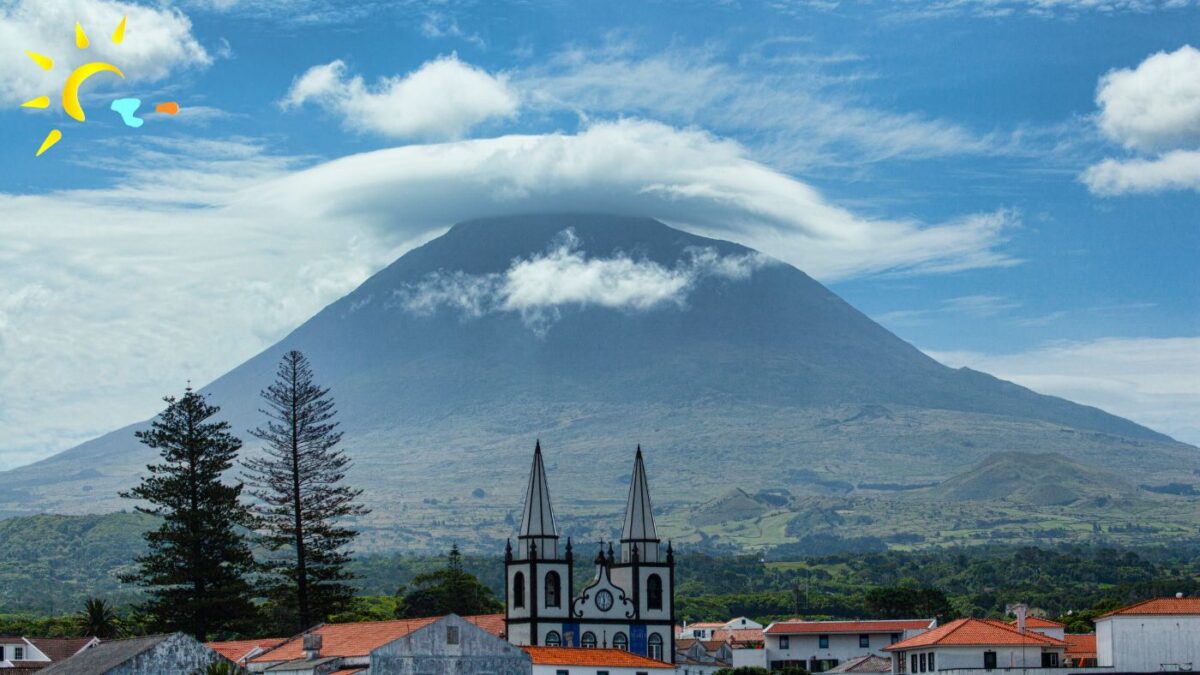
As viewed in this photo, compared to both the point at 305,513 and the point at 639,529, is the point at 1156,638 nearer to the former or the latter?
the point at 639,529

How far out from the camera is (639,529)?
9062cm

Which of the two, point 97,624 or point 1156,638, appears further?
point 97,624

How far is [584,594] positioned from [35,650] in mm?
22197

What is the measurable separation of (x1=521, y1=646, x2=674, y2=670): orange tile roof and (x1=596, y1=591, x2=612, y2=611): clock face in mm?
10441

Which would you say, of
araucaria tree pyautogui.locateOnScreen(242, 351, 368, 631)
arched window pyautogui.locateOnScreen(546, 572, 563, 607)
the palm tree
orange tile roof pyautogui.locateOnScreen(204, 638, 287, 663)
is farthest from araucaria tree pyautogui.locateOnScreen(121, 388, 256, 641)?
arched window pyautogui.locateOnScreen(546, 572, 563, 607)

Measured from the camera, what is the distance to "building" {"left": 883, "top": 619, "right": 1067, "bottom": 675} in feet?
243

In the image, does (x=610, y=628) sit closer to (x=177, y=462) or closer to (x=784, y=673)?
(x=784, y=673)

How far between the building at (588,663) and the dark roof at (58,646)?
1974 centimetres

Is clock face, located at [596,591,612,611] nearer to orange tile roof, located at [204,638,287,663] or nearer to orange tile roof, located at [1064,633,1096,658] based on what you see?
orange tile roof, located at [204,638,287,663]

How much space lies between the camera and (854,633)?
4183 inches

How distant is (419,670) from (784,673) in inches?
1453

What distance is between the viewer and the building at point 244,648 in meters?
70.6

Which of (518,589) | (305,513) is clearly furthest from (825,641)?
(305,513)

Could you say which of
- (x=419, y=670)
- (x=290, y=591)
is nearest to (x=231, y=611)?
(x=290, y=591)
